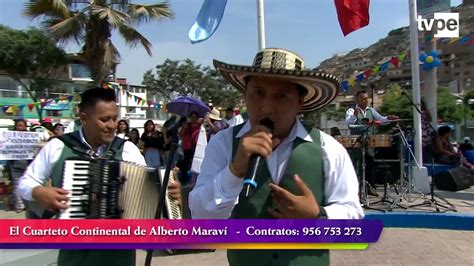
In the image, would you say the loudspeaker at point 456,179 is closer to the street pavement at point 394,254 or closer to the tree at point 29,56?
the street pavement at point 394,254

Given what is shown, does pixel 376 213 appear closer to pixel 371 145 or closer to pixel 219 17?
pixel 371 145

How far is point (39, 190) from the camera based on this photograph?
2.21 metres

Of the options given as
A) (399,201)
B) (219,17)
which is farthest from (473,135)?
(219,17)

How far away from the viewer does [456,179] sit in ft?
24.3

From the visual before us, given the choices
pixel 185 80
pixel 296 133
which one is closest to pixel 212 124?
pixel 296 133

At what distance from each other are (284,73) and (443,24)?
7.99 metres

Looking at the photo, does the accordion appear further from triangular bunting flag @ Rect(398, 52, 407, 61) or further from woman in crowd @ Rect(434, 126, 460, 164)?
triangular bunting flag @ Rect(398, 52, 407, 61)

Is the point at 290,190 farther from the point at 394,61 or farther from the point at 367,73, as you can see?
the point at 367,73

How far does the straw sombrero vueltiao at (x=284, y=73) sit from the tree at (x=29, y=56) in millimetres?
19560

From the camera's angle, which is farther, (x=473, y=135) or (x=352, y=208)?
(x=473, y=135)

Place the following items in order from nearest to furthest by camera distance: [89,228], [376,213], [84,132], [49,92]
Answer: [89,228]
[84,132]
[376,213]
[49,92]

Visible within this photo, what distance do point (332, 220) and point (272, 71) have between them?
1.95 feet

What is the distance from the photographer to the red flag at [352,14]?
22.9 feet

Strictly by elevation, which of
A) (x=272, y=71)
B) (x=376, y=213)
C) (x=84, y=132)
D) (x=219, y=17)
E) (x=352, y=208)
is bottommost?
(x=376, y=213)
